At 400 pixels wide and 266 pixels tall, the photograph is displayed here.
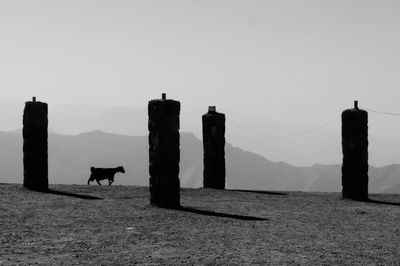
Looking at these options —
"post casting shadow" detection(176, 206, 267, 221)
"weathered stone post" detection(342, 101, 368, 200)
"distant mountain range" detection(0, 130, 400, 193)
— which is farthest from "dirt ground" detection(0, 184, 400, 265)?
Result: "distant mountain range" detection(0, 130, 400, 193)

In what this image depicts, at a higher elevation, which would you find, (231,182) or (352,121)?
(352,121)

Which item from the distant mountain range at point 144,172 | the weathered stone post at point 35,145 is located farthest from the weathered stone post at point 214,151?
the distant mountain range at point 144,172

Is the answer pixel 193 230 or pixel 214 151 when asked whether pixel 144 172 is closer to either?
pixel 214 151

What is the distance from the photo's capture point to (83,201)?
14883 millimetres

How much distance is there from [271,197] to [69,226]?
8.51 metres

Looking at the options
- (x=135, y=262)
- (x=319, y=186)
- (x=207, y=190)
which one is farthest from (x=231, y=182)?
(x=135, y=262)

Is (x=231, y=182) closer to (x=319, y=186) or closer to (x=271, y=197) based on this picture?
(x=319, y=186)

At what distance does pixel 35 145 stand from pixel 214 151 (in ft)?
21.7

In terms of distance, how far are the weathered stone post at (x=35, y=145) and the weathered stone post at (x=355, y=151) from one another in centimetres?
970

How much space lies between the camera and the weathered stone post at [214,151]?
2039 cm

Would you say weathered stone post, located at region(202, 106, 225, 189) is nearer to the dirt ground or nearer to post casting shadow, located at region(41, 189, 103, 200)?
the dirt ground

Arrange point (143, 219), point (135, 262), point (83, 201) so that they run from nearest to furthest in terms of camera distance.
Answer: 1. point (135, 262)
2. point (143, 219)
3. point (83, 201)

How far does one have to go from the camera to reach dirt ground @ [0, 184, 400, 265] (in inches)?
320

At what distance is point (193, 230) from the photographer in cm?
1062
